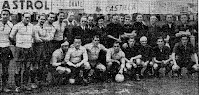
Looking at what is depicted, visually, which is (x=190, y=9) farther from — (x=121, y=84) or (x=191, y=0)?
(x=121, y=84)

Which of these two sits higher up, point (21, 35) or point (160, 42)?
point (21, 35)

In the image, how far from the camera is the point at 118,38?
576 centimetres

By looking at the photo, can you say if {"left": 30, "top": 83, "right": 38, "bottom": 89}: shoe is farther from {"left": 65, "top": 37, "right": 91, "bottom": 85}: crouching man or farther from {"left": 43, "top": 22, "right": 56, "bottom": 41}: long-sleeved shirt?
{"left": 43, "top": 22, "right": 56, "bottom": 41}: long-sleeved shirt

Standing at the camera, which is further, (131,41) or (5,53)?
(131,41)

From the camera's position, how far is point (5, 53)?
486 centimetres

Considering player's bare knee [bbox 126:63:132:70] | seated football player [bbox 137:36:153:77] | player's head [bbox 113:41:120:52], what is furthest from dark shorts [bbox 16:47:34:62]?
seated football player [bbox 137:36:153:77]

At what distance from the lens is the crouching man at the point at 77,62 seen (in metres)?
5.32

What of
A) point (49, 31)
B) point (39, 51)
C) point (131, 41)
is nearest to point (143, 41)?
point (131, 41)

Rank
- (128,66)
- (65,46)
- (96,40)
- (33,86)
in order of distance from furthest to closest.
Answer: (128,66), (96,40), (65,46), (33,86)

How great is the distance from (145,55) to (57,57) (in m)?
1.66

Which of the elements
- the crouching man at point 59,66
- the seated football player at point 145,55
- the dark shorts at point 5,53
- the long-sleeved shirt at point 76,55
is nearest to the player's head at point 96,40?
the long-sleeved shirt at point 76,55

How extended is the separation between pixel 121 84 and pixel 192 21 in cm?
207

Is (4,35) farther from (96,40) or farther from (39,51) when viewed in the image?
(96,40)

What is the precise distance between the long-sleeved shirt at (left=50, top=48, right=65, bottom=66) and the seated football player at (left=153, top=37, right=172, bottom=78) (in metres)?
1.79
